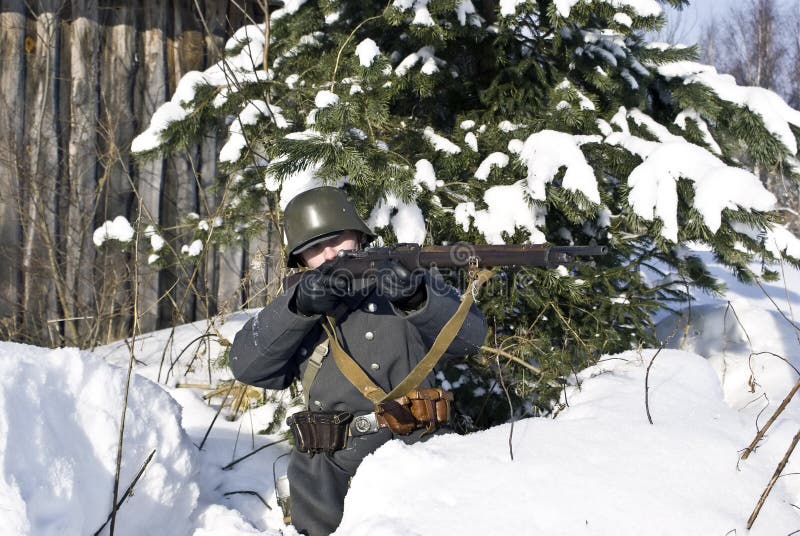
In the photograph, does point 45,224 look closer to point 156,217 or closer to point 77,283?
point 77,283

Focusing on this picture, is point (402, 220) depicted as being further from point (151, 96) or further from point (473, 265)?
point (151, 96)

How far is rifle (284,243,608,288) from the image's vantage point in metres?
2.69

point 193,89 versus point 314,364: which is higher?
point 193,89

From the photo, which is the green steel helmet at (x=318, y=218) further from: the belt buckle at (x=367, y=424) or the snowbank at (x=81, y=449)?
the snowbank at (x=81, y=449)

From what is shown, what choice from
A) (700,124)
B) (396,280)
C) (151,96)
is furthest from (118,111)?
(700,124)

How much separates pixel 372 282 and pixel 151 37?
4.54m

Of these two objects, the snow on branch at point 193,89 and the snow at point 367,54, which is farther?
the snow on branch at point 193,89

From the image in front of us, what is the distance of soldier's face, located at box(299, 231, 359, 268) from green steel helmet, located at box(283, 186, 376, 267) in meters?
0.05

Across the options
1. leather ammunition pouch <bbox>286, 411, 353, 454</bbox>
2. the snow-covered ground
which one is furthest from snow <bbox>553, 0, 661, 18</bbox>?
leather ammunition pouch <bbox>286, 411, 353, 454</bbox>

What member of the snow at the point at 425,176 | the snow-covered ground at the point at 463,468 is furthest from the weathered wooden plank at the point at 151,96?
the snow at the point at 425,176

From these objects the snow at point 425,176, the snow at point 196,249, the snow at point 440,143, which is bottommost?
the snow at point 196,249

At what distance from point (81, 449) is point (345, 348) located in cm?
110

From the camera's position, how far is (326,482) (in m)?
2.92

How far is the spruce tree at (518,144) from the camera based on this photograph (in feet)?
11.1
